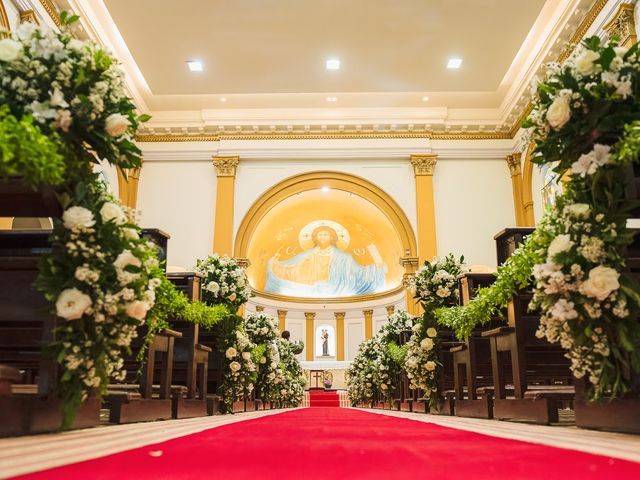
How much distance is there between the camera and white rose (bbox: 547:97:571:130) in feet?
10.3

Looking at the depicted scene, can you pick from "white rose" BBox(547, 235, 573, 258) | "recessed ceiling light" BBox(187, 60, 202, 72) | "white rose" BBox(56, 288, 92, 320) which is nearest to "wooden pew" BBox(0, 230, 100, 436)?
"white rose" BBox(56, 288, 92, 320)

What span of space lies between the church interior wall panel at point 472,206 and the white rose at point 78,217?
12.4 meters

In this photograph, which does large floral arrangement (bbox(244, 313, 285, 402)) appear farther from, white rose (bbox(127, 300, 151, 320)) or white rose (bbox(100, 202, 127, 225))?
white rose (bbox(100, 202, 127, 225))

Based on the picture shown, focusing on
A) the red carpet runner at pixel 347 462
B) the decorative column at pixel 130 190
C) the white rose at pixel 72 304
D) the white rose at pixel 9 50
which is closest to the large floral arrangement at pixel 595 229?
the red carpet runner at pixel 347 462

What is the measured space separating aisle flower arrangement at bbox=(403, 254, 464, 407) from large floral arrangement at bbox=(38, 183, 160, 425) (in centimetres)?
459

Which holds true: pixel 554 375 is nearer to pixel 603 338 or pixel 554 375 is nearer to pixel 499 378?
pixel 499 378

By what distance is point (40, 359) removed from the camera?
10.3 ft

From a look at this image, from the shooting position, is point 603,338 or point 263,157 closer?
point 603,338

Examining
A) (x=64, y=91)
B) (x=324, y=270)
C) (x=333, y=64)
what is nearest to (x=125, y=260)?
(x=64, y=91)

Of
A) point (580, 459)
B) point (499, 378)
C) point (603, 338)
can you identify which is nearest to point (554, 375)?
point (499, 378)

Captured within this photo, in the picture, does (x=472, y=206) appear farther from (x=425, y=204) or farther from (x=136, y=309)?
(x=136, y=309)

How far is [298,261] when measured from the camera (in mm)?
21203

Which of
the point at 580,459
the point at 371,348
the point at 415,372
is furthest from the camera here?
the point at 371,348

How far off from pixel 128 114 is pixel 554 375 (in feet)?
16.0
